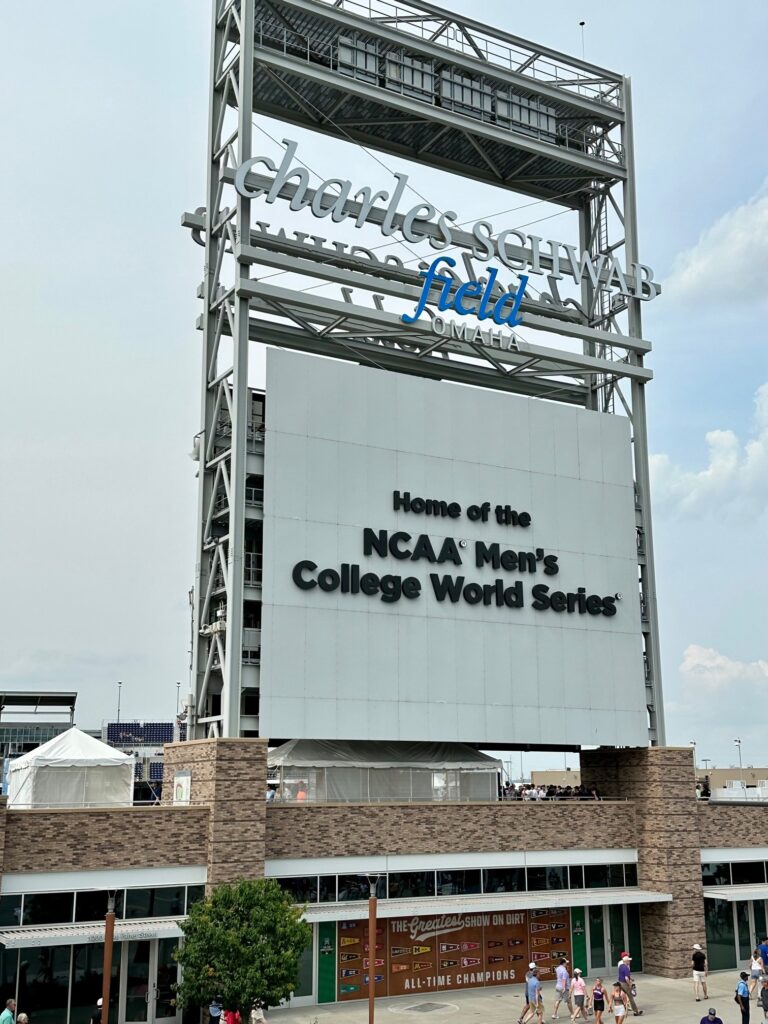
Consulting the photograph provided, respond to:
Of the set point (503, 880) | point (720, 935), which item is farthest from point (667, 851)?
point (503, 880)

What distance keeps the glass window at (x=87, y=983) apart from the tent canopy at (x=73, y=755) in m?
4.64

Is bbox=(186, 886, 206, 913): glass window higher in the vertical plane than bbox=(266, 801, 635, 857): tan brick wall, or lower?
lower

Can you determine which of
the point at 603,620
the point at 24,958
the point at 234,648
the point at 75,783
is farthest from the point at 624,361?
the point at 24,958

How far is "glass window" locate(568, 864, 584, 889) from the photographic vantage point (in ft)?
123

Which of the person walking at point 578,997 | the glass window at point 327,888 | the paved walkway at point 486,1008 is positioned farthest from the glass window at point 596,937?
the glass window at point 327,888

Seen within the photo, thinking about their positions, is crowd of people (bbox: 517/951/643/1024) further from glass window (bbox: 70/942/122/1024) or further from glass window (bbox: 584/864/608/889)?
glass window (bbox: 70/942/122/1024)

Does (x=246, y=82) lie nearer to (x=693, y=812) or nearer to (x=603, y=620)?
(x=603, y=620)

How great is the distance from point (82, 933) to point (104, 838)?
8.85ft

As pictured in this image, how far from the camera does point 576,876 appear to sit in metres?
37.5

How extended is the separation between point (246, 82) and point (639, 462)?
2032 centimetres

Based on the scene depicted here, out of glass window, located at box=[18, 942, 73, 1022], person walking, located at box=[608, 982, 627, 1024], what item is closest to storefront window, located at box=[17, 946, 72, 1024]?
glass window, located at box=[18, 942, 73, 1022]

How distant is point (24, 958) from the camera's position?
1101 inches

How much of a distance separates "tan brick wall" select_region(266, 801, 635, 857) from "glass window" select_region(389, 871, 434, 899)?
725 mm

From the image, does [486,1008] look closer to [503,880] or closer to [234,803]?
[503,880]
